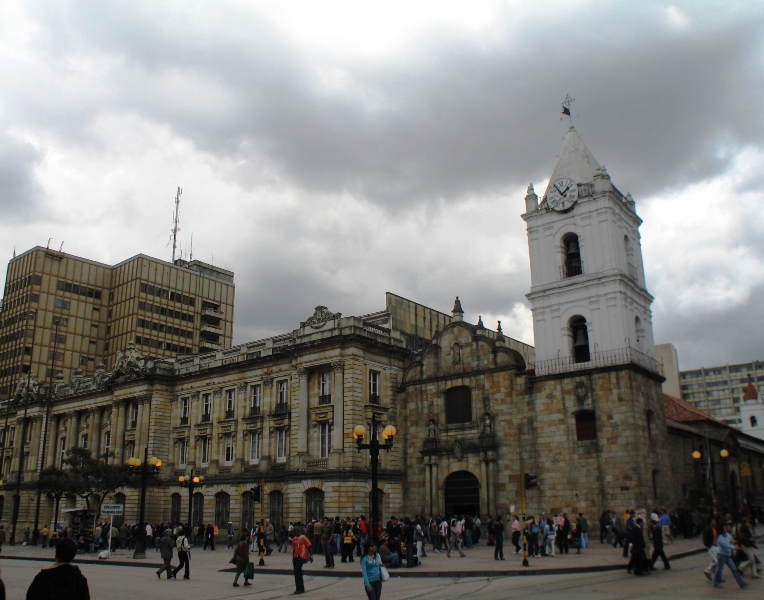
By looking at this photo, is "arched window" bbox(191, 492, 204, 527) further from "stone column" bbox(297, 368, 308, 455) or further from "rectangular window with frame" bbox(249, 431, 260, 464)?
"stone column" bbox(297, 368, 308, 455)

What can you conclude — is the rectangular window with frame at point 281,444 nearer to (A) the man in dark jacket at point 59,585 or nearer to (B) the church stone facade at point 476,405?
(B) the church stone facade at point 476,405

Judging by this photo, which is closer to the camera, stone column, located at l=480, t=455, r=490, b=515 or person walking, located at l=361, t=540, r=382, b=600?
person walking, located at l=361, t=540, r=382, b=600

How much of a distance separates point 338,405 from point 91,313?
61.4m

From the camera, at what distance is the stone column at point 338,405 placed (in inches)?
1645

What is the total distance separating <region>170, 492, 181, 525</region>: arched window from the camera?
51.2 m

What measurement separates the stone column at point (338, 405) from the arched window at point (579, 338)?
515 inches

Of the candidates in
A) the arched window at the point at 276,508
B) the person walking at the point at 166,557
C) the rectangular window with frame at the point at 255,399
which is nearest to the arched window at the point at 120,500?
the rectangular window with frame at the point at 255,399

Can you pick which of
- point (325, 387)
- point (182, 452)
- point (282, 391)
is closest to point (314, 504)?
point (325, 387)

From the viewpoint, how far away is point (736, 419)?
12462 centimetres

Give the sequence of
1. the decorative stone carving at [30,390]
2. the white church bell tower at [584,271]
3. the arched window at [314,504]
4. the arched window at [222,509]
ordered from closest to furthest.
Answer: the white church bell tower at [584,271]
the arched window at [314,504]
the arched window at [222,509]
the decorative stone carving at [30,390]

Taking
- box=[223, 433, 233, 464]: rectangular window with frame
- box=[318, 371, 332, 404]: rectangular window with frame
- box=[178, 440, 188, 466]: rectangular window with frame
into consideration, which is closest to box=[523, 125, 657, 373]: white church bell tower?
box=[318, 371, 332, 404]: rectangular window with frame

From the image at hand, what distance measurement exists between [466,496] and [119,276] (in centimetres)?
6705

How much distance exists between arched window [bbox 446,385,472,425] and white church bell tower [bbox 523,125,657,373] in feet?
15.6

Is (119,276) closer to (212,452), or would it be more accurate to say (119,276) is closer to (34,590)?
(212,452)
